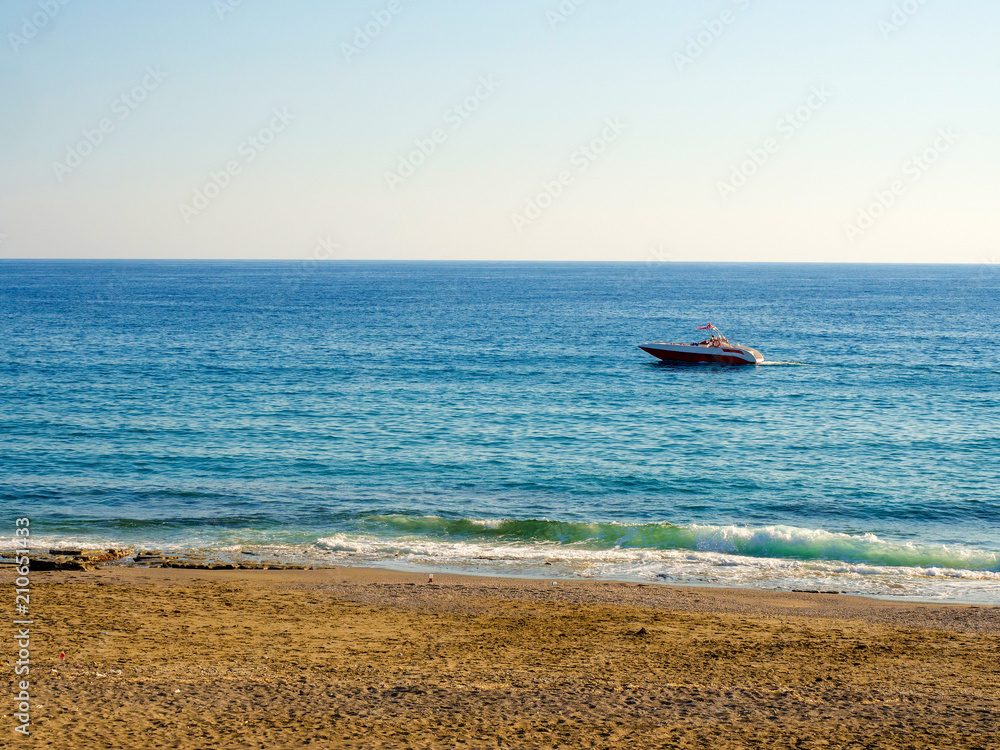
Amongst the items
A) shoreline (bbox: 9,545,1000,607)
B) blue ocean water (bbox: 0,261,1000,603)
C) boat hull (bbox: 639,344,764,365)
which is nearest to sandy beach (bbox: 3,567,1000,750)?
shoreline (bbox: 9,545,1000,607)

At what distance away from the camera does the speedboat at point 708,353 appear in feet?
193

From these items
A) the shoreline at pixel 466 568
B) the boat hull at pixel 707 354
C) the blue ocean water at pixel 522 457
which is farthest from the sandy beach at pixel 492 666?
the boat hull at pixel 707 354

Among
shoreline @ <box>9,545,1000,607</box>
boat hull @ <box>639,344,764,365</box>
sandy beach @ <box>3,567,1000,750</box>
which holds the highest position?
boat hull @ <box>639,344,764,365</box>

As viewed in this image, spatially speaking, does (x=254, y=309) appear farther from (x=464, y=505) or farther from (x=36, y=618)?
(x=36, y=618)

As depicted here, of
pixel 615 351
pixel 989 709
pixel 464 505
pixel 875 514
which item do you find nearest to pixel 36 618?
pixel 464 505

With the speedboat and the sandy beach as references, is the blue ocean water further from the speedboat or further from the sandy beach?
the sandy beach

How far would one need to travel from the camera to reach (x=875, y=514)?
25.7 meters

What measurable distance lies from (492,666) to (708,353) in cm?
4801

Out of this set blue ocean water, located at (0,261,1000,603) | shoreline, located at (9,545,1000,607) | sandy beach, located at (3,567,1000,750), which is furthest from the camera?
blue ocean water, located at (0,261,1000,603)

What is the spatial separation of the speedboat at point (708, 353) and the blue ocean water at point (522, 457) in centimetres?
102

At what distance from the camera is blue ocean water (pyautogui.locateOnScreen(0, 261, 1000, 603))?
74.1 feet

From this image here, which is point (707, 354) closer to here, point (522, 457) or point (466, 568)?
point (522, 457)

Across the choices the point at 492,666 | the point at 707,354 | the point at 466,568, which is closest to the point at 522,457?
the point at 466,568

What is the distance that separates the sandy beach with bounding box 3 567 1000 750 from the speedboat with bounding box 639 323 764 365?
41.3 meters
